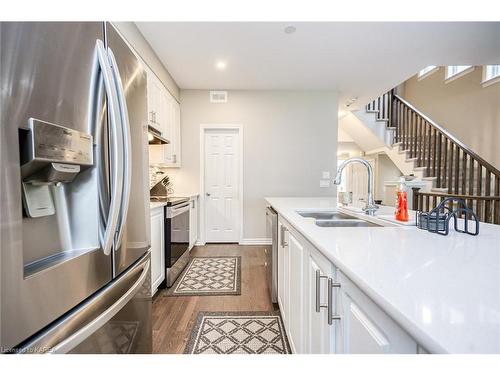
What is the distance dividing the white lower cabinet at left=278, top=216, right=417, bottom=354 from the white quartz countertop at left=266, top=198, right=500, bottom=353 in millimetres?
72

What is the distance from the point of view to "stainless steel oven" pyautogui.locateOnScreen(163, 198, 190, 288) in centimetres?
251

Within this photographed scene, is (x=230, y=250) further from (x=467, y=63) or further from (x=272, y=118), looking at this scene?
(x=467, y=63)

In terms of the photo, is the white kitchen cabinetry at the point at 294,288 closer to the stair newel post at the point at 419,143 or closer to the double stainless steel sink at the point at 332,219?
the double stainless steel sink at the point at 332,219

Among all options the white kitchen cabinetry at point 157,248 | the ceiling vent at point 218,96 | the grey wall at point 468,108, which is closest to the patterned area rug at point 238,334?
the white kitchen cabinetry at point 157,248

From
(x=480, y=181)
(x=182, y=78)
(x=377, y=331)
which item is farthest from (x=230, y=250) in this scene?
(x=480, y=181)

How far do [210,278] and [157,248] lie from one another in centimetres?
81

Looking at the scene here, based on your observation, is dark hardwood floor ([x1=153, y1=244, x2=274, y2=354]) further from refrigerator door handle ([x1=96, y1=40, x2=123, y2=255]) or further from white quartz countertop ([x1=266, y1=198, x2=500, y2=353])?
white quartz countertop ([x1=266, y1=198, x2=500, y2=353])

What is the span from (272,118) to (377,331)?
4081 millimetres

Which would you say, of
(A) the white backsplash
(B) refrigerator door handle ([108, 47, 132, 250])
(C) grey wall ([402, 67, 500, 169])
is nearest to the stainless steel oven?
(A) the white backsplash

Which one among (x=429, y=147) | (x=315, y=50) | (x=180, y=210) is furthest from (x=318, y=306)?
(x=429, y=147)

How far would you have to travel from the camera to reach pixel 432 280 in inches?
23.0

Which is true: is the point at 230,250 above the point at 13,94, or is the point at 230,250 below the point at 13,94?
below

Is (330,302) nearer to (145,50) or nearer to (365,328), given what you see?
(365,328)

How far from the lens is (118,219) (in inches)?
35.0
